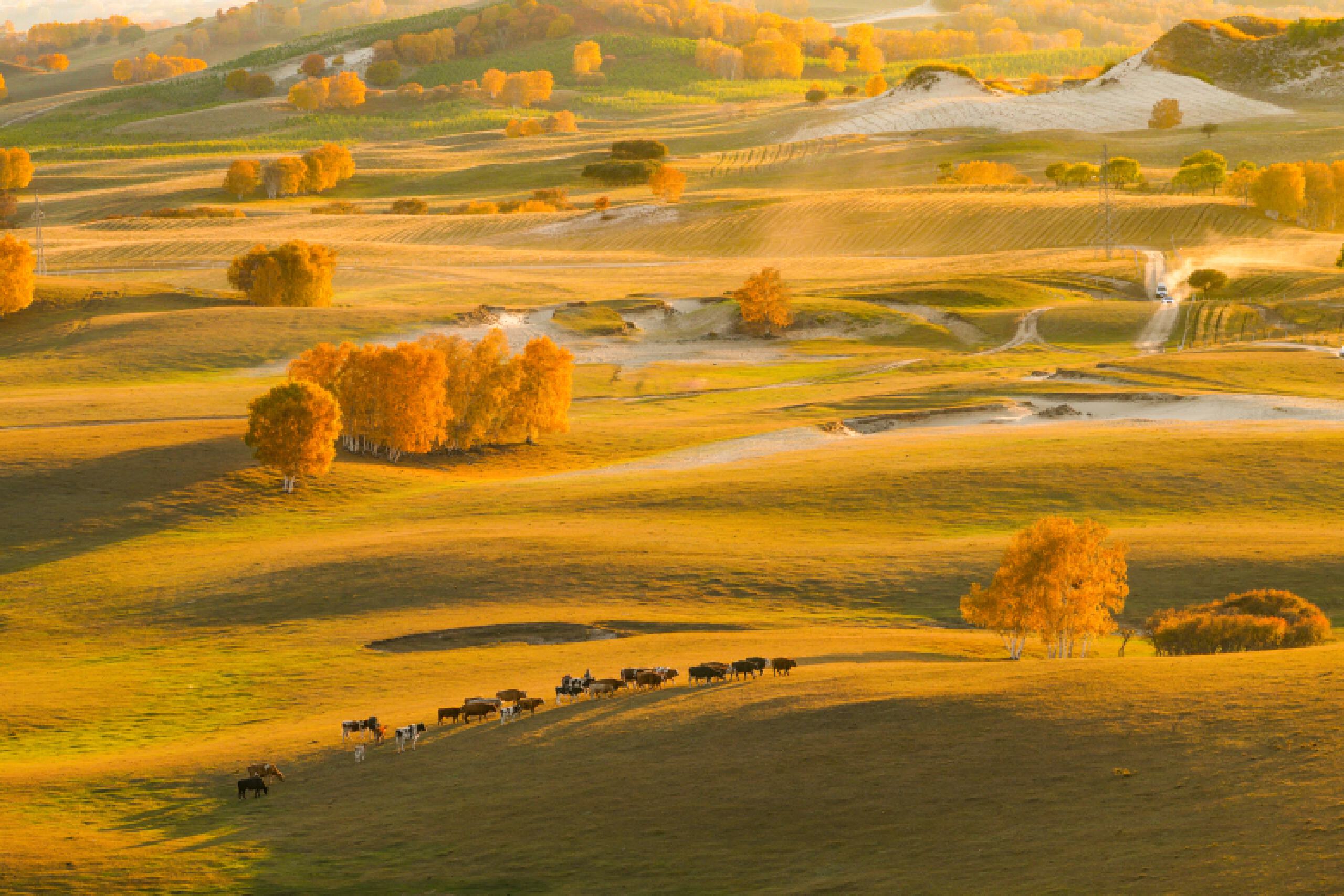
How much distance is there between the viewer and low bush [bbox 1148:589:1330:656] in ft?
140

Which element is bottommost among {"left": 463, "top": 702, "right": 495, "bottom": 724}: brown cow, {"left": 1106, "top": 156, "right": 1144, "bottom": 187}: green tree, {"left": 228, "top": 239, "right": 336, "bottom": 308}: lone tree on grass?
{"left": 463, "top": 702, "right": 495, "bottom": 724}: brown cow

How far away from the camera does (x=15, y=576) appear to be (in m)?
58.2

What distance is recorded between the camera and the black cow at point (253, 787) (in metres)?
31.3

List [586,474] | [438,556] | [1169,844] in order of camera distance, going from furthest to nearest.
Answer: [586,474] < [438,556] < [1169,844]

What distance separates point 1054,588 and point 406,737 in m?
19.9

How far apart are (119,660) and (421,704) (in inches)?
555

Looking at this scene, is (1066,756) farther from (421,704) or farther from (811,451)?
(811,451)

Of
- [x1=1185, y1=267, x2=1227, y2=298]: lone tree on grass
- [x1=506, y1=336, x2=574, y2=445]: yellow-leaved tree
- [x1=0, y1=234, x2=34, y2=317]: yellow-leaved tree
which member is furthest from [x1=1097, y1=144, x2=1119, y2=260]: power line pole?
[x1=0, y1=234, x2=34, y2=317]: yellow-leaved tree

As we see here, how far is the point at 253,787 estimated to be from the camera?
3136cm

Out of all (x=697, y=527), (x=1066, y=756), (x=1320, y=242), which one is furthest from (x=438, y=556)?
(x=1320, y=242)

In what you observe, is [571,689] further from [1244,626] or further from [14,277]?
[14,277]

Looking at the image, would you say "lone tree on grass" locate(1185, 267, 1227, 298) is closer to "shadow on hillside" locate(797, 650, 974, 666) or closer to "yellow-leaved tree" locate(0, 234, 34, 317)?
"shadow on hillside" locate(797, 650, 974, 666)

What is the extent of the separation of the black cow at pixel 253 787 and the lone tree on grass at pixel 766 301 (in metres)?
99.9

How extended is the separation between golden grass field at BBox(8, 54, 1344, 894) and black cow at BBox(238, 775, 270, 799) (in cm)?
49
